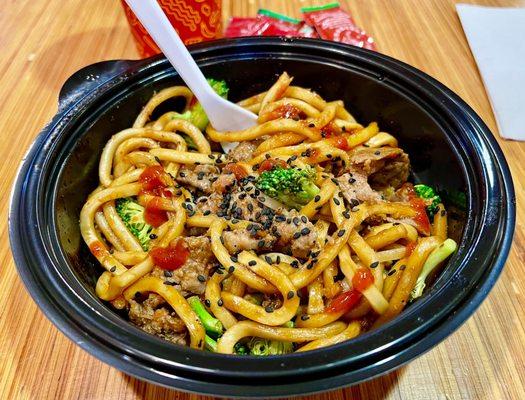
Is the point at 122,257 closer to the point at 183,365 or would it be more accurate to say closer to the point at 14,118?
the point at 183,365

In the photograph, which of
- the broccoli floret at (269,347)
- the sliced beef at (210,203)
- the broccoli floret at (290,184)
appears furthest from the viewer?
the sliced beef at (210,203)

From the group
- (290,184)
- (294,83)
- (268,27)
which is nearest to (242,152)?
(290,184)

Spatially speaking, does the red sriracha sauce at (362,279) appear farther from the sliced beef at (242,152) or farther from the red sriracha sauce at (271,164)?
the sliced beef at (242,152)

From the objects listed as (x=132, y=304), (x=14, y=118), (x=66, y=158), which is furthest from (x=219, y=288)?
(x=14, y=118)

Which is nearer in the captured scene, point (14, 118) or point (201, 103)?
point (201, 103)

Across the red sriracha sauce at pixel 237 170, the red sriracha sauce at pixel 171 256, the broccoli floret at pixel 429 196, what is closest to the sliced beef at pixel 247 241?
the red sriracha sauce at pixel 171 256
